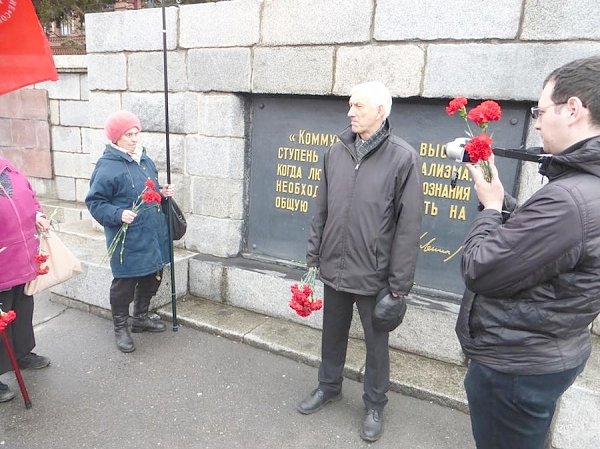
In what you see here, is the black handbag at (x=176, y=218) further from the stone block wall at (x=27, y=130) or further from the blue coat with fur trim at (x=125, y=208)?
the stone block wall at (x=27, y=130)

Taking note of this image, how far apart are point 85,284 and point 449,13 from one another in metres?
3.80

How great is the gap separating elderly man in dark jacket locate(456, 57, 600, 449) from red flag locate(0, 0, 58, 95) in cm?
271

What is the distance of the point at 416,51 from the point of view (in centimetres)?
335

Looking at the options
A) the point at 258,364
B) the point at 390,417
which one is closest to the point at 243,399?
the point at 258,364

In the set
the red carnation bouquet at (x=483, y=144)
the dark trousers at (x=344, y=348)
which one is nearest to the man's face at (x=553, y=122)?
the red carnation bouquet at (x=483, y=144)

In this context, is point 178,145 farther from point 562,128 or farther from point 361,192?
point 562,128

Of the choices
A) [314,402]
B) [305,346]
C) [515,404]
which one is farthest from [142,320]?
[515,404]

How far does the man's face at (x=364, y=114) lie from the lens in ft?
8.32

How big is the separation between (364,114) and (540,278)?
4.49ft

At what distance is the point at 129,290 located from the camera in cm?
367

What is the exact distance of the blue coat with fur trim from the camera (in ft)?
11.1

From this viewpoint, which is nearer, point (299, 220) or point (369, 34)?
point (369, 34)

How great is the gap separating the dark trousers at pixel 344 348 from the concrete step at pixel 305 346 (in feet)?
1.43

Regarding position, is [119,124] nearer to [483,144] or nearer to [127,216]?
[127,216]
